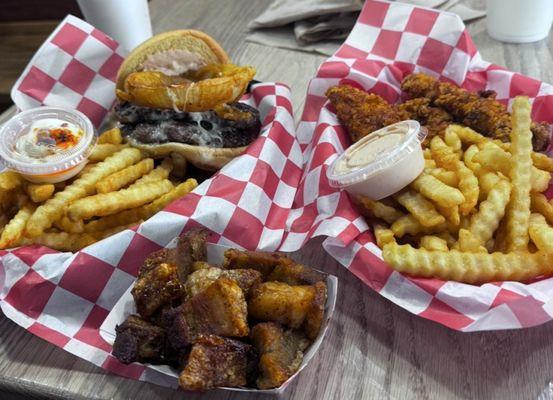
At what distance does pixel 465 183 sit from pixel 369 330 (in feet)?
1.61

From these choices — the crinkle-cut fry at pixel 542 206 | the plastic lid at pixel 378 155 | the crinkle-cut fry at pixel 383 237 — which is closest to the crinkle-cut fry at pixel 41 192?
the plastic lid at pixel 378 155

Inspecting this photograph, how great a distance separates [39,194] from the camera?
1.69m

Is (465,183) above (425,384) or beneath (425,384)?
above

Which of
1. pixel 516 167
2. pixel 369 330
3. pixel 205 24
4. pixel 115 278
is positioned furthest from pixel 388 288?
pixel 205 24

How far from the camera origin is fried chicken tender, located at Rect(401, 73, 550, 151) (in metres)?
1.87

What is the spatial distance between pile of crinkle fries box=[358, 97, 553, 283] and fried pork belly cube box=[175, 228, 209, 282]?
0.50 metres

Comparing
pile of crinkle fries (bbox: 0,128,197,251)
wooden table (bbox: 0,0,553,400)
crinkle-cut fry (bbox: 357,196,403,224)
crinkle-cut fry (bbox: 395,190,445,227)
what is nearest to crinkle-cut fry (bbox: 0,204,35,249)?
pile of crinkle fries (bbox: 0,128,197,251)

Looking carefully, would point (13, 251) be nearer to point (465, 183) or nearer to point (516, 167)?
point (465, 183)

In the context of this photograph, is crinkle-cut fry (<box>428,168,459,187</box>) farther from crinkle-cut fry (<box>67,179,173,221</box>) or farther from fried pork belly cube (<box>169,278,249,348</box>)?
crinkle-cut fry (<box>67,179,173,221</box>)

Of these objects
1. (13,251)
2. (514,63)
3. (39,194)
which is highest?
(39,194)

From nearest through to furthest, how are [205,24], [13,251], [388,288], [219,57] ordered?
1. [388,288]
2. [13,251]
3. [219,57]
4. [205,24]

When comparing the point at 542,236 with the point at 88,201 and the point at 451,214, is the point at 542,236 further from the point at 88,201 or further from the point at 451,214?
the point at 88,201

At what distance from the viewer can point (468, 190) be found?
1546 mm

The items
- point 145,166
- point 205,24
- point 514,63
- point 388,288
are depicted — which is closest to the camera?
point 388,288
